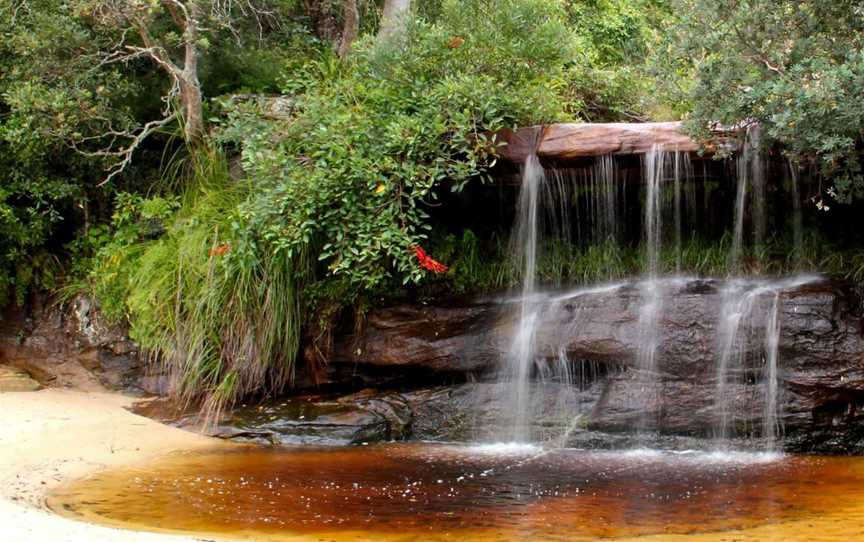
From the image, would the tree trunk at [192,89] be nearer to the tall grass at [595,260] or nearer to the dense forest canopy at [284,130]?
the dense forest canopy at [284,130]

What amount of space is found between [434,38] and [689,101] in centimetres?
275

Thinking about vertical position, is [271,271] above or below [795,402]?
above

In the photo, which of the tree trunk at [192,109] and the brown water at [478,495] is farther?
the tree trunk at [192,109]

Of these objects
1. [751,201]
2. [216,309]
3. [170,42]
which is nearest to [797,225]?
[751,201]

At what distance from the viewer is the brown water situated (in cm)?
593

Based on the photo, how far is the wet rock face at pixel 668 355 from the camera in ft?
27.6

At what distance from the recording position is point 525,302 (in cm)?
979

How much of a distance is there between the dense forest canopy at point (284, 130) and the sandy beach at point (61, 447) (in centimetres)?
79

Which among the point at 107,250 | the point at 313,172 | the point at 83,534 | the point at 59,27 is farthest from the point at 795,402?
the point at 59,27

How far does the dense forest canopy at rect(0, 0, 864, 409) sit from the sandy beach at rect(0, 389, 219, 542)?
2.59 feet

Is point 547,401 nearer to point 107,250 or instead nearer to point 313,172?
point 313,172

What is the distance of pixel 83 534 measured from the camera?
210 inches

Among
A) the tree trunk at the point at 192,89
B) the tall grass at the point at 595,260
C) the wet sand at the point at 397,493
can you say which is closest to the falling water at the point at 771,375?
the wet sand at the point at 397,493

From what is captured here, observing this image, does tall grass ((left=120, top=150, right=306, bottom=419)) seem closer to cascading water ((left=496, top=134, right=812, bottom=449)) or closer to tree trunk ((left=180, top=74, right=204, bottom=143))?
tree trunk ((left=180, top=74, right=204, bottom=143))
